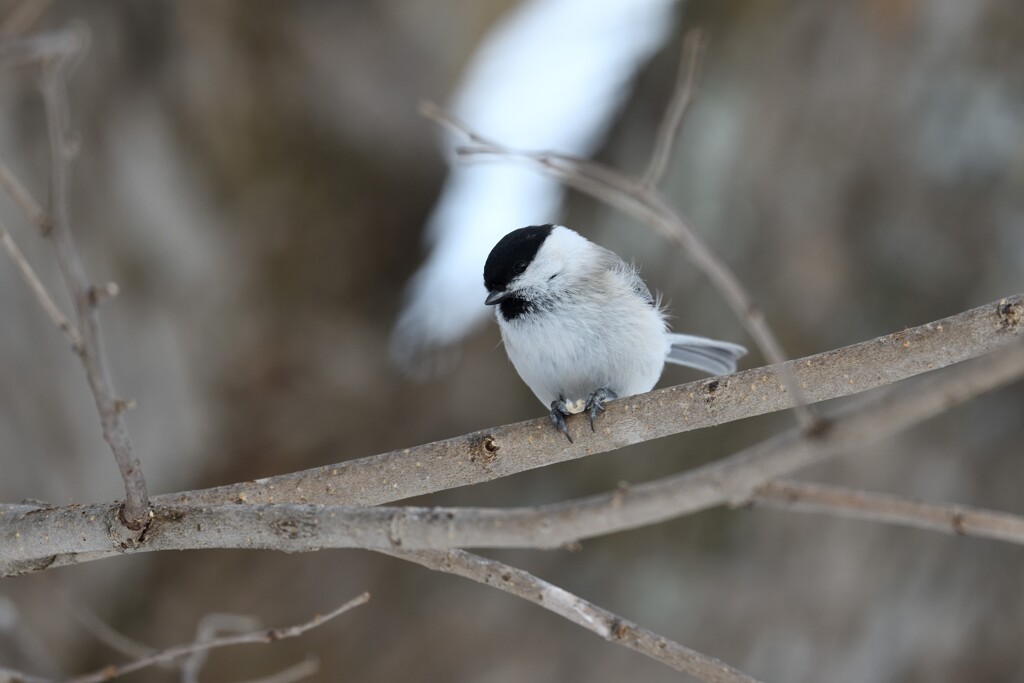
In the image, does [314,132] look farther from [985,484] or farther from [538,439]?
[985,484]

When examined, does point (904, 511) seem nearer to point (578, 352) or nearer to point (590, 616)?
point (590, 616)

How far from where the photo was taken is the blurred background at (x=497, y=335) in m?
2.50

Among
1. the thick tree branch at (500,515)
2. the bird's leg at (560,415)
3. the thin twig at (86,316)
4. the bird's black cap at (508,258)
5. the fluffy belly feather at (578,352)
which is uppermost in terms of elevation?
the bird's black cap at (508,258)

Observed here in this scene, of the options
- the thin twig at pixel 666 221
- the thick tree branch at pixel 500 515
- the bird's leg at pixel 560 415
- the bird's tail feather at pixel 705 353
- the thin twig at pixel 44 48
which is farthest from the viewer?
the bird's tail feather at pixel 705 353

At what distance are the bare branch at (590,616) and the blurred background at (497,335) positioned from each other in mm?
1462

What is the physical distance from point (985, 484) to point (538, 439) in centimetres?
178

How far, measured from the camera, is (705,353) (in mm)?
2352

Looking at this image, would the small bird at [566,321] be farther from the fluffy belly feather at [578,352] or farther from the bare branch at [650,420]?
the bare branch at [650,420]

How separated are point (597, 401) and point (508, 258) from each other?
375mm

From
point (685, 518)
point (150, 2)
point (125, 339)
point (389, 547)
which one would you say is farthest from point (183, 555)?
point (389, 547)

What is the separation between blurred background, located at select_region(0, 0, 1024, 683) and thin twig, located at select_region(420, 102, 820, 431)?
142 cm

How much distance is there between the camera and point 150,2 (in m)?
2.68

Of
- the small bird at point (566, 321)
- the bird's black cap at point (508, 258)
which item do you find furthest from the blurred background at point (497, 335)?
the bird's black cap at point (508, 258)

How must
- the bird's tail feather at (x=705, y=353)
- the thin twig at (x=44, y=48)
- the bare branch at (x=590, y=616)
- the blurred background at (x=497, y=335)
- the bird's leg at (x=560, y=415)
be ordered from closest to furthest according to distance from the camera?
1. the bare branch at (x=590, y=616)
2. the thin twig at (x=44, y=48)
3. the bird's leg at (x=560, y=415)
4. the bird's tail feather at (x=705, y=353)
5. the blurred background at (x=497, y=335)
